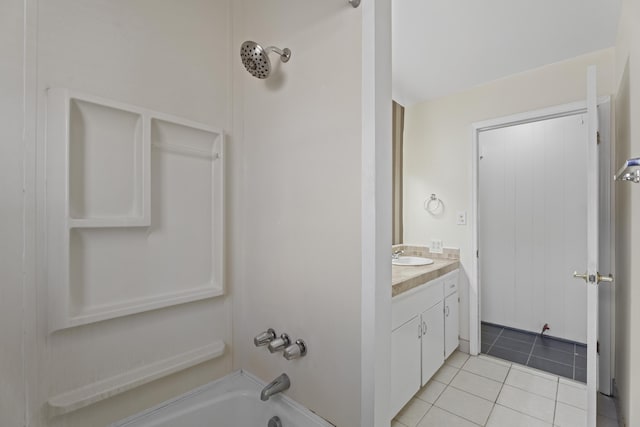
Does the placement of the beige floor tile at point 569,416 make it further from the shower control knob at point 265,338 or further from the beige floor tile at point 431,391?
the shower control knob at point 265,338

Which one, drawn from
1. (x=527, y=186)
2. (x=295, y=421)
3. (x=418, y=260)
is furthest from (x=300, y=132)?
(x=527, y=186)

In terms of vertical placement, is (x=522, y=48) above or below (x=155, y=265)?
above

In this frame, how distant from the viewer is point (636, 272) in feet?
3.89

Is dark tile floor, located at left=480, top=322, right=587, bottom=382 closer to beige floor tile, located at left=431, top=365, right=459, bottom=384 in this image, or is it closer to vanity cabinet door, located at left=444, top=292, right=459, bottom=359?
vanity cabinet door, located at left=444, top=292, right=459, bottom=359

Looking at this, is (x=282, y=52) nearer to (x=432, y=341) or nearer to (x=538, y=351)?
(x=432, y=341)

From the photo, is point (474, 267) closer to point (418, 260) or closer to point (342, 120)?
point (418, 260)

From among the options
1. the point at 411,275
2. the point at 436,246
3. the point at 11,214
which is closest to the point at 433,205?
the point at 436,246

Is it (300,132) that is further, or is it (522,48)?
(522,48)

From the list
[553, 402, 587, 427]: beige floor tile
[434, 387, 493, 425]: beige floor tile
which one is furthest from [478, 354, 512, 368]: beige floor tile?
[434, 387, 493, 425]: beige floor tile

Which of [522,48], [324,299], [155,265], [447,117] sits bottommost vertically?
[324,299]

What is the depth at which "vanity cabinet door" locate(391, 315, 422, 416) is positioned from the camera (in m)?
1.60

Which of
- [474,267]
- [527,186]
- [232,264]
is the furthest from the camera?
[527,186]

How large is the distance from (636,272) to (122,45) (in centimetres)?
233

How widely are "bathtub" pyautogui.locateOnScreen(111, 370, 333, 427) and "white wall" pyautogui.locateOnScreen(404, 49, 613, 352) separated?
209 centimetres
